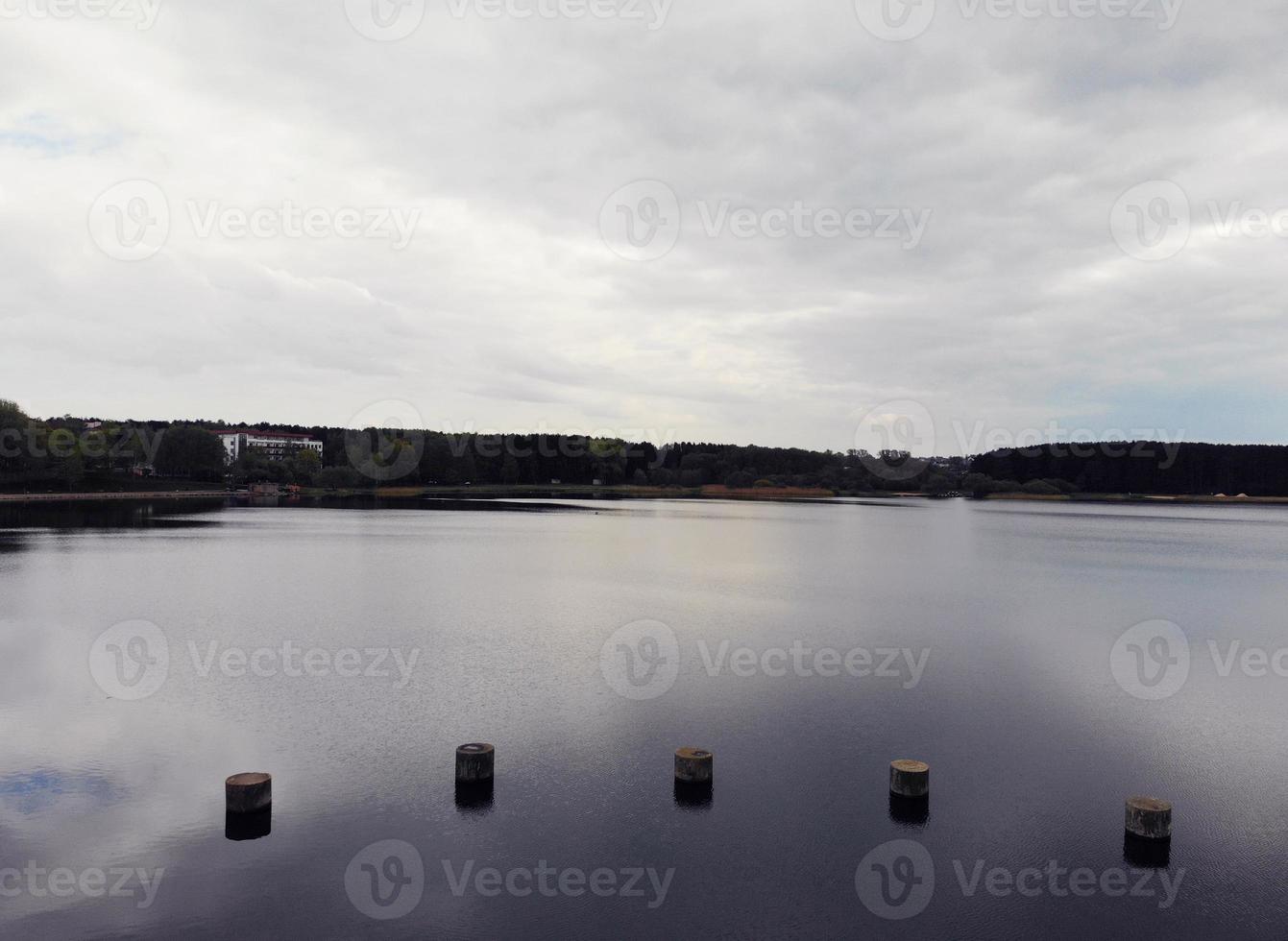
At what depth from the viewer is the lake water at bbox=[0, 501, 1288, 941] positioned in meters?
8.30

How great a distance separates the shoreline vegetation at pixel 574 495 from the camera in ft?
300

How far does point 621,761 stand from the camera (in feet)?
38.8

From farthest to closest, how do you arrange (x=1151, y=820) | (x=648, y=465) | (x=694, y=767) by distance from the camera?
1. (x=648, y=465)
2. (x=694, y=767)
3. (x=1151, y=820)

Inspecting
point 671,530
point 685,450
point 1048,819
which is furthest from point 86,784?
point 685,450

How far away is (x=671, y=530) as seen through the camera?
58.6 metres

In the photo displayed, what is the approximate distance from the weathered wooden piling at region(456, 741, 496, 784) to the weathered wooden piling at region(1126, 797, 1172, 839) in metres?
7.59

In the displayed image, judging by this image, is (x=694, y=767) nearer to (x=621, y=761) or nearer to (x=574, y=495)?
(x=621, y=761)

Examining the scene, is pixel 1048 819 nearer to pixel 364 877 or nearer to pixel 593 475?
pixel 364 877

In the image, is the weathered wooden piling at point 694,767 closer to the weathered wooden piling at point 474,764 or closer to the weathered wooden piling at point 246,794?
the weathered wooden piling at point 474,764

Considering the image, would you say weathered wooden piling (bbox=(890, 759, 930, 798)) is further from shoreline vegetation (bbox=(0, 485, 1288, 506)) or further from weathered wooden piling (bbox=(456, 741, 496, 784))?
shoreline vegetation (bbox=(0, 485, 1288, 506))

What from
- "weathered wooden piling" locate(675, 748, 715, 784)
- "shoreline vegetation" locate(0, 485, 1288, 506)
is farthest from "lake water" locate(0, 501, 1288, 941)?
"shoreline vegetation" locate(0, 485, 1288, 506)

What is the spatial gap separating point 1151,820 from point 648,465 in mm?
143179

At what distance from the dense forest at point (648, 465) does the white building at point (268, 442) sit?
6934 millimetres

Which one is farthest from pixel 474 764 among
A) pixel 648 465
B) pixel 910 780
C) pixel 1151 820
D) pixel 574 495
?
pixel 648 465
